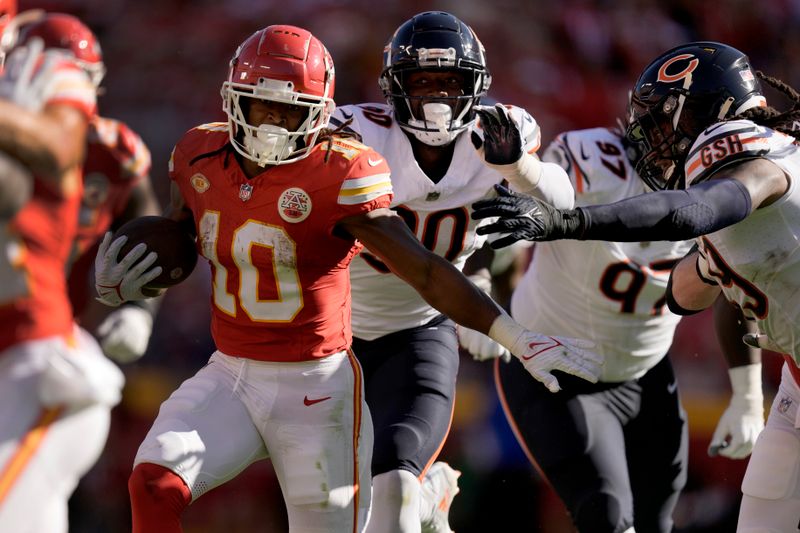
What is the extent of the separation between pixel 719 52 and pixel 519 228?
1154 millimetres

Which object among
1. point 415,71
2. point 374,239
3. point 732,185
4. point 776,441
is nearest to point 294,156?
point 374,239

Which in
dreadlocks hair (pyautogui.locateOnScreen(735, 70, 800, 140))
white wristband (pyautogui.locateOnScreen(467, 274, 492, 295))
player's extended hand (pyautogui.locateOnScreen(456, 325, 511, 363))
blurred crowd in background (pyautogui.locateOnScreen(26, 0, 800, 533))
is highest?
dreadlocks hair (pyautogui.locateOnScreen(735, 70, 800, 140))

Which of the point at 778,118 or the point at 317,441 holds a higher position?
the point at 778,118

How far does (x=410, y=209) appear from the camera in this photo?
155 inches

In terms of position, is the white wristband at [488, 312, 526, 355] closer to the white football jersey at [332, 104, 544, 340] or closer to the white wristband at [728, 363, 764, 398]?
the white football jersey at [332, 104, 544, 340]

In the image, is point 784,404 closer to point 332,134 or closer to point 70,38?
point 332,134

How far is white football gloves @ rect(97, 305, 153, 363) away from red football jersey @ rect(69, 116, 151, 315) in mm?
499

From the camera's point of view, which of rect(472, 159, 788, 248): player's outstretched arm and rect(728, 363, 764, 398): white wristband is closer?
rect(472, 159, 788, 248): player's outstretched arm

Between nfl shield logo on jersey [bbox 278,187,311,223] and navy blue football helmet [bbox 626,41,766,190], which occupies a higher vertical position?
navy blue football helmet [bbox 626,41,766,190]

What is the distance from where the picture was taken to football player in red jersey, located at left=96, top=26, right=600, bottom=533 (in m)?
3.19

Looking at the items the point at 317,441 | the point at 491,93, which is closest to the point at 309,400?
the point at 317,441

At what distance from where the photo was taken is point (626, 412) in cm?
430

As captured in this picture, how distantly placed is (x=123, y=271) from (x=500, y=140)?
1094mm

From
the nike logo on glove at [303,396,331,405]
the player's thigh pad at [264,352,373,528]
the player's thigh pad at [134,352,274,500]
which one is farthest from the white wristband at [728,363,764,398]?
the player's thigh pad at [134,352,274,500]
